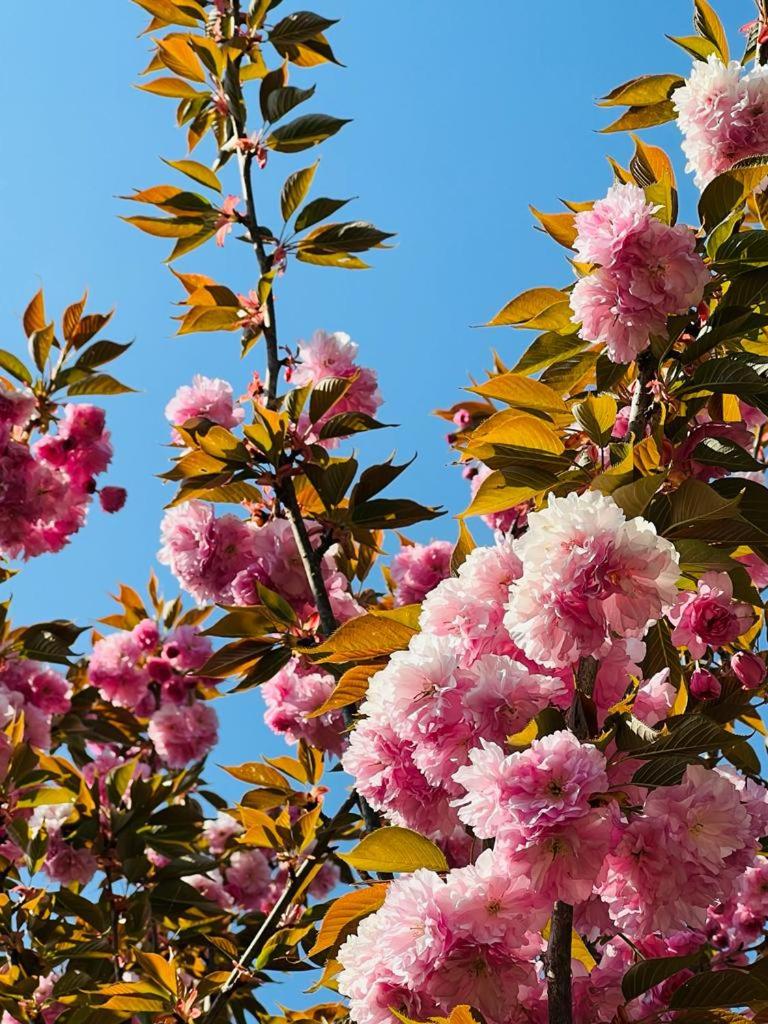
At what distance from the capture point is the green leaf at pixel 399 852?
4.65ft

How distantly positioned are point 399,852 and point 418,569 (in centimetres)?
159

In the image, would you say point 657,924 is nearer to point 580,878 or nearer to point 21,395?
point 580,878

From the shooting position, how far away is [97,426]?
158 inches

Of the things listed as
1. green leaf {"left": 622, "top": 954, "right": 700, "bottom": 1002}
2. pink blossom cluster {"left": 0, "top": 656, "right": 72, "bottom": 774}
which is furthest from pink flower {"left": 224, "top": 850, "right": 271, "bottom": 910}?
green leaf {"left": 622, "top": 954, "right": 700, "bottom": 1002}

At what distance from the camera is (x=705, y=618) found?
183 cm

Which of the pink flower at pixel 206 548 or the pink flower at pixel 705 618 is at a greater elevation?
the pink flower at pixel 206 548

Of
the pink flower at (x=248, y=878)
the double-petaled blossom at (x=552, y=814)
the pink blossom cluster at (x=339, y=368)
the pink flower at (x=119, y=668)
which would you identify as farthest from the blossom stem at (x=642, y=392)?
the pink flower at (x=248, y=878)

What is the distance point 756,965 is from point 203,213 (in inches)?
94.4

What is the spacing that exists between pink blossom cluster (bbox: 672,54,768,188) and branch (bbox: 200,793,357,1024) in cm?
154

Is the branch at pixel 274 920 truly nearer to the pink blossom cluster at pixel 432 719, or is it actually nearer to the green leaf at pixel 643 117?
the pink blossom cluster at pixel 432 719

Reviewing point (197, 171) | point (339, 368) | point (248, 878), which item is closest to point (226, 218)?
point (197, 171)

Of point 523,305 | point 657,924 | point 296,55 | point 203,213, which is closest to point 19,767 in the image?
point 203,213

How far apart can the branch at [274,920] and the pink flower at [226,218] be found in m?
1.62

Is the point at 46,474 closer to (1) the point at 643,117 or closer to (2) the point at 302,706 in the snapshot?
(2) the point at 302,706
